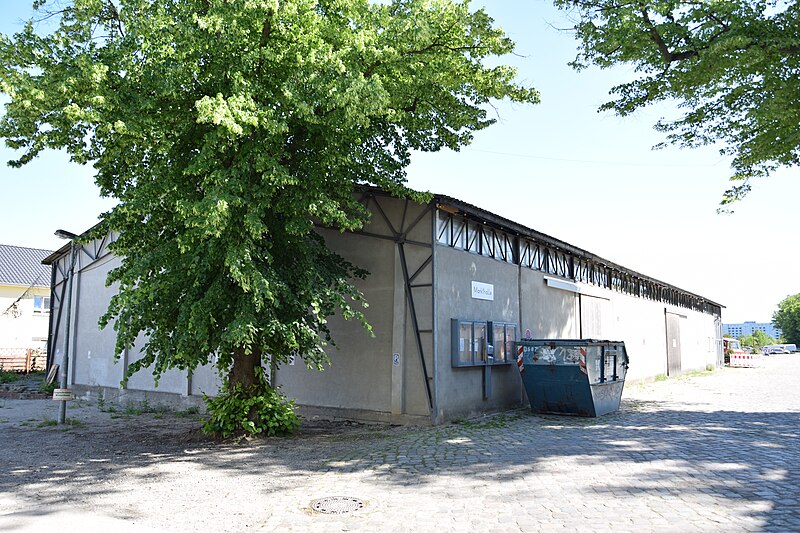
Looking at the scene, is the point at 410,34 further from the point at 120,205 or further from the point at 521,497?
the point at 521,497

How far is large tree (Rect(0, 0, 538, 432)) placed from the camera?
967 cm

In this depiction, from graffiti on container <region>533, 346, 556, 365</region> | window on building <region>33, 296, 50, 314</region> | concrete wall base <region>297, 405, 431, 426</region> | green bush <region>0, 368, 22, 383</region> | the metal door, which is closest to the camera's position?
concrete wall base <region>297, 405, 431, 426</region>

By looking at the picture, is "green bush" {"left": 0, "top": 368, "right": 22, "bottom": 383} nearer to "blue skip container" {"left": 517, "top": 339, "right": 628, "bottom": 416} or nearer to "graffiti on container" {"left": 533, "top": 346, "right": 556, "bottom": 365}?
"blue skip container" {"left": 517, "top": 339, "right": 628, "bottom": 416}

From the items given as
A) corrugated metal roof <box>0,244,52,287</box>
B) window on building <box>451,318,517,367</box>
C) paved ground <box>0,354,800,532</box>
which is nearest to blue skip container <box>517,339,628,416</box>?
paved ground <box>0,354,800,532</box>

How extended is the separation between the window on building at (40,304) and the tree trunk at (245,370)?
37.8 m

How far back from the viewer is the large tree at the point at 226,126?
967 cm

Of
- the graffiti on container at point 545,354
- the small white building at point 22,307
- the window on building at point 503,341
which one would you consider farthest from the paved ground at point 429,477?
the small white building at point 22,307

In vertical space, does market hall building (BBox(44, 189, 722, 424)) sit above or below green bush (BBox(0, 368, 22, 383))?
above

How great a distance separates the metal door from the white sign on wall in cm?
1942

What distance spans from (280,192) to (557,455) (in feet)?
21.8

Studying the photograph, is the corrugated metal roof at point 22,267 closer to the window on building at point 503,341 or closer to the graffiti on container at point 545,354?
Result: the window on building at point 503,341

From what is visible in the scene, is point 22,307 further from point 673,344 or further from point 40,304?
point 673,344

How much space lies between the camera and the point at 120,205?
1012 centimetres

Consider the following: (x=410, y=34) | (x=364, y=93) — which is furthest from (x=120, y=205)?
(x=410, y=34)
